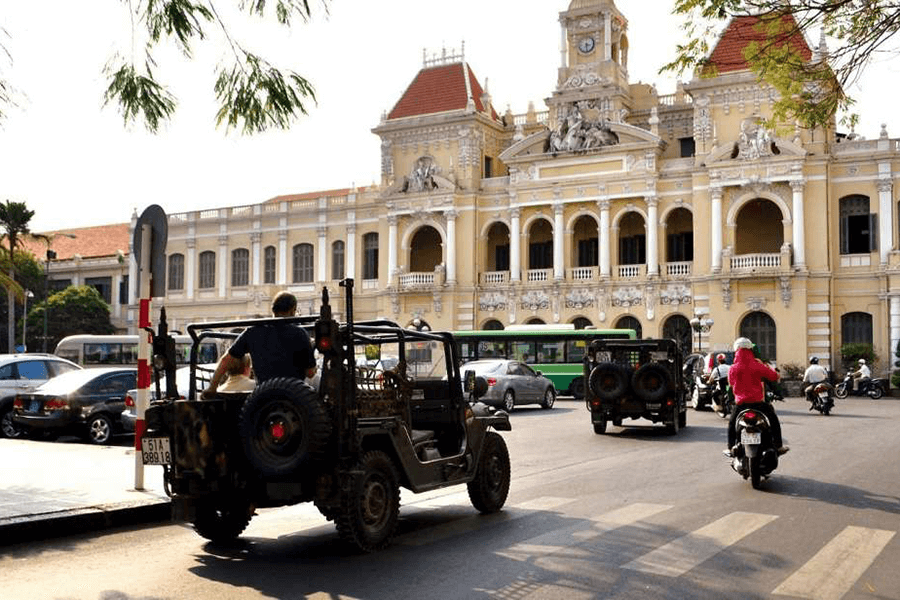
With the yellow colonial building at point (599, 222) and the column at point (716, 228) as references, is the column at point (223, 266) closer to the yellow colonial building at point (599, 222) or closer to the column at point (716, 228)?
the yellow colonial building at point (599, 222)

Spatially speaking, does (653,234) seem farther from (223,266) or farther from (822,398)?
(223,266)

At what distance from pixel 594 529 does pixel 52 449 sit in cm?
1044

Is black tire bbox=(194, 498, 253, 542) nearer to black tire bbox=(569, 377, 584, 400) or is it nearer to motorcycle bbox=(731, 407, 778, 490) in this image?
motorcycle bbox=(731, 407, 778, 490)

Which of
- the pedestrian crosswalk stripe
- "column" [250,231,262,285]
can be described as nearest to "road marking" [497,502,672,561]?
the pedestrian crosswalk stripe

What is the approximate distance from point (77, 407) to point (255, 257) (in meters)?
37.8

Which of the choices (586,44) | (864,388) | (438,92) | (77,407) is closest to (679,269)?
(864,388)

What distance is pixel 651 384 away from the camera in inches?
748

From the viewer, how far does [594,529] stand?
27.8ft

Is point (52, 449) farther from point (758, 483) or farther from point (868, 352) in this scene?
point (868, 352)

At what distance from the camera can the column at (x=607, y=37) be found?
4562 centimetres

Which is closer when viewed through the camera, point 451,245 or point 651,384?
point 651,384

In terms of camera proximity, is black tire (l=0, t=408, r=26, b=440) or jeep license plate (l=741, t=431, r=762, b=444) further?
black tire (l=0, t=408, r=26, b=440)

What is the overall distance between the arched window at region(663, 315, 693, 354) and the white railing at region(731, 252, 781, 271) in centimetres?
338

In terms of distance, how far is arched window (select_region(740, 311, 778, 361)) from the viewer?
40750 millimetres
